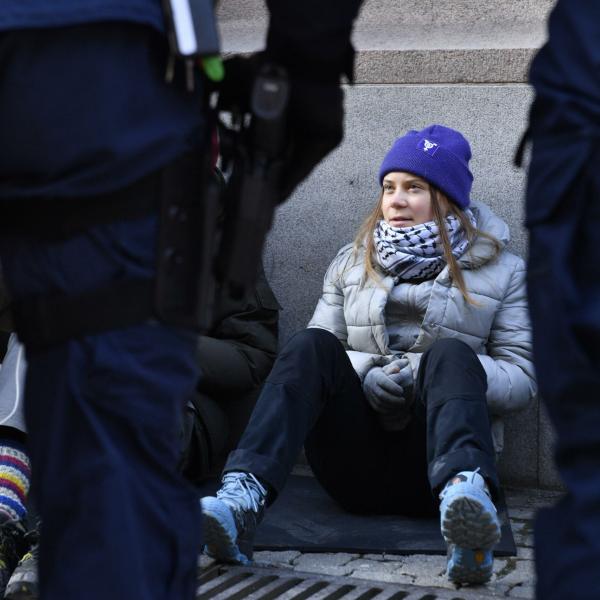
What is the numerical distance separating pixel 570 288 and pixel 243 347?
2.96 metres

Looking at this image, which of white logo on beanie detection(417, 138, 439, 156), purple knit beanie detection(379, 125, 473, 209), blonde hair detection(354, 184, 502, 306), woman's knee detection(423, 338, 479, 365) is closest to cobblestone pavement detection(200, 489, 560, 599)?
woman's knee detection(423, 338, 479, 365)

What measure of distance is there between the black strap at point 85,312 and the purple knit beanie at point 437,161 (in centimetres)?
242

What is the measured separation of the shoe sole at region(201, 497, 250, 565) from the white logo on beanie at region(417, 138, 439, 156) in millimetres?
1442

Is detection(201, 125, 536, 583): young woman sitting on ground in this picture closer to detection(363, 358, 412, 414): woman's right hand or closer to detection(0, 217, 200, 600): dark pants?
detection(363, 358, 412, 414): woman's right hand

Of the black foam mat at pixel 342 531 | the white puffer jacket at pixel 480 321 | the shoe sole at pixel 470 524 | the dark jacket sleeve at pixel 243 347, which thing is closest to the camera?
the shoe sole at pixel 470 524

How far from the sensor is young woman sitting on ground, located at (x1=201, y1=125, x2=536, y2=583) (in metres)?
3.66

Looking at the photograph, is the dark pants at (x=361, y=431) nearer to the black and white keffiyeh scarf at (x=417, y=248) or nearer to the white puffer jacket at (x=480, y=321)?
the white puffer jacket at (x=480, y=321)

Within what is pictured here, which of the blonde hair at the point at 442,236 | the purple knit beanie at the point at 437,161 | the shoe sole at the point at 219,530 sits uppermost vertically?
the purple knit beanie at the point at 437,161

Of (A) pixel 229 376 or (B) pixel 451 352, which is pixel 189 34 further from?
(A) pixel 229 376

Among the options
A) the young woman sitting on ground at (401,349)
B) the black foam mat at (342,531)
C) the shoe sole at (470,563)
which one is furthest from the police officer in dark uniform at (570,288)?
the black foam mat at (342,531)

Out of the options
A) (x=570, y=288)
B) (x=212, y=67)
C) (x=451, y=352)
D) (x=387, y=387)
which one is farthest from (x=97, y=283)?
(x=387, y=387)

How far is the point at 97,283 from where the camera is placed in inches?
71.5

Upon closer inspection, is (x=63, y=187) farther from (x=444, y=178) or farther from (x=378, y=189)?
(x=378, y=189)

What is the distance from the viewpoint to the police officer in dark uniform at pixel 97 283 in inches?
69.2
